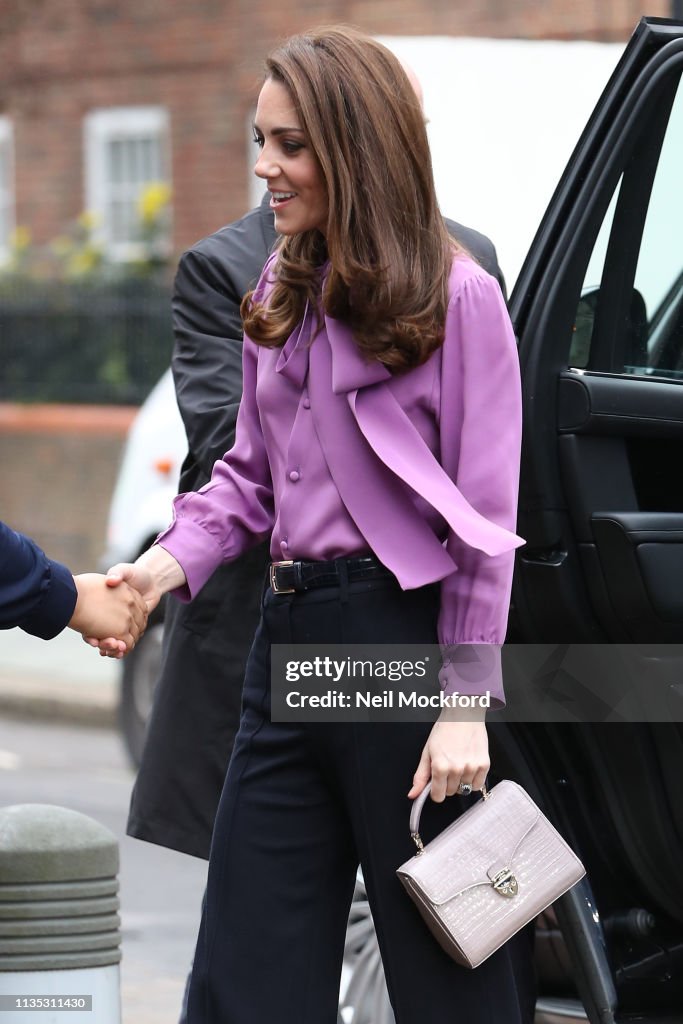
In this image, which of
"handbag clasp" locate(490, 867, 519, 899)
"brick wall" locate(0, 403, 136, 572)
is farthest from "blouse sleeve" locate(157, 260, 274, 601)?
"brick wall" locate(0, 403, 136, 572)

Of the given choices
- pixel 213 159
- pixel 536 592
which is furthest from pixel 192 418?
pixel 213 159

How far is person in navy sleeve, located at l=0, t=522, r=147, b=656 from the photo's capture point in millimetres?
2680

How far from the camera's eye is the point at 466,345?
253 centimetres

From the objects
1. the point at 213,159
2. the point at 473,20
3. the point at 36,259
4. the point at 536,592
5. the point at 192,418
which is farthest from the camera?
the point at 36,259

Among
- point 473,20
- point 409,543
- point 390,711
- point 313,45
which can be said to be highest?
point 313,45

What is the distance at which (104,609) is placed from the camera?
2.88m

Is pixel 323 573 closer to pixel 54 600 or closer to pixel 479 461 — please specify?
pixel 479 461

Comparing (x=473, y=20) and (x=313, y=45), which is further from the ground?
(x=313, y=45)

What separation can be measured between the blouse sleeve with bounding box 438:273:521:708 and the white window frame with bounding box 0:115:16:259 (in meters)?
14.1

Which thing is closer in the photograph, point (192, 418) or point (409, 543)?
point (409, 543)

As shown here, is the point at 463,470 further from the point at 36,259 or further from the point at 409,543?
the point at 36,259

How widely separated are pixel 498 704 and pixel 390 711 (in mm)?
150

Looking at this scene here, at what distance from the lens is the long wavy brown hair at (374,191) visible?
252 centimetres

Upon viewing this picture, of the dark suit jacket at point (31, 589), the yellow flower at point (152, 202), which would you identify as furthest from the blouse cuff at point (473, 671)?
the yellow flower at point (152, 202)
